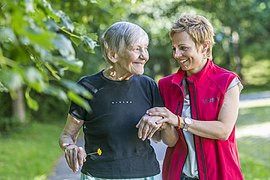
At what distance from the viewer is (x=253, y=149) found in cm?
1105

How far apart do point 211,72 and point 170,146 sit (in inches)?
19.7

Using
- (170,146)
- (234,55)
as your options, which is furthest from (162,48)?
(170,146)

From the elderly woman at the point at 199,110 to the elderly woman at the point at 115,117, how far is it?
191 mm

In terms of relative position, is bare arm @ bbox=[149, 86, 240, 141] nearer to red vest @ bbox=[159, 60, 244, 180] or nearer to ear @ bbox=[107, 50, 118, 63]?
red vest @ bbox=[159, 60, 244, 180]

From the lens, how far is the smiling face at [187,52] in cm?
277

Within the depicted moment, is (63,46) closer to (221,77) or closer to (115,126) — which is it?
(115,126)

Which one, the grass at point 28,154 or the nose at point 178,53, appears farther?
the grass at point 28,154

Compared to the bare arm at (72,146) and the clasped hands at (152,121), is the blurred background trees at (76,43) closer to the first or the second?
the bare arm at (72,146)

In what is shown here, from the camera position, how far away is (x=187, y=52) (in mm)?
2773

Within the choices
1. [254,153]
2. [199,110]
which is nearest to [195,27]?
[199,110]

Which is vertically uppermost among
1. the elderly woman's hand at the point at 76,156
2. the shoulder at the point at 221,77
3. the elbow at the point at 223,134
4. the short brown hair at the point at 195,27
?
the short brown hair at the point at 195,27

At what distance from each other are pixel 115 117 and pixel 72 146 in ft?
0.98

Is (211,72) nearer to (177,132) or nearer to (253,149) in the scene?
(177,132)

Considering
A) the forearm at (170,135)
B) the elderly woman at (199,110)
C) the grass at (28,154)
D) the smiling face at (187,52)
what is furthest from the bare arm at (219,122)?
the grass at (28,154)
